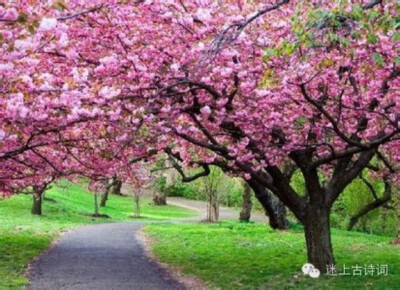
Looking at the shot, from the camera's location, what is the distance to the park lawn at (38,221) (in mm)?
14109

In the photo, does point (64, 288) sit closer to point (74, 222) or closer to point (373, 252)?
point (373, 252)

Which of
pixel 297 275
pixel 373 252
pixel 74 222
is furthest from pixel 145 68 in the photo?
pixel 74 222

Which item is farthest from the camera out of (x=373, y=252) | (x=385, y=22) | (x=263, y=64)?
(x=373, y=252)

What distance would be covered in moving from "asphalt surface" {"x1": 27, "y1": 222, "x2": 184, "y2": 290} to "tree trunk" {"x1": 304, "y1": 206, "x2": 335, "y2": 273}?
3040mm

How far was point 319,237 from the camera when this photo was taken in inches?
465

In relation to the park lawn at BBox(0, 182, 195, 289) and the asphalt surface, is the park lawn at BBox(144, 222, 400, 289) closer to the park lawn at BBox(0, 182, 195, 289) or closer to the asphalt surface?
the asphalt surface

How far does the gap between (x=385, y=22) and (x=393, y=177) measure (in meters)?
13.3

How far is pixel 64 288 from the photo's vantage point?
10867 millimetres

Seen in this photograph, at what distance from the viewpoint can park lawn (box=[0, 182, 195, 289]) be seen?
14109 millimetres

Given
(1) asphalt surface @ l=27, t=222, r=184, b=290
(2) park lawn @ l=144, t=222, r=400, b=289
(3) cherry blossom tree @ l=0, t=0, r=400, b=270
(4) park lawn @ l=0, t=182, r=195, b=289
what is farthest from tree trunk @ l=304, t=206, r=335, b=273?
(4) park lawn @ l=0, t=182, r=195, b=289

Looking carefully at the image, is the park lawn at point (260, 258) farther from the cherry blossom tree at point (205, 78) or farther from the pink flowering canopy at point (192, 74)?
the pink flowering canopy at point (192, 74)

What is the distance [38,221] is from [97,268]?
15.4m

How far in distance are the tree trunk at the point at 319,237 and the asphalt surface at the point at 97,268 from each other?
3.04 metres

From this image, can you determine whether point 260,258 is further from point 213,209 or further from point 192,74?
point 213,209
